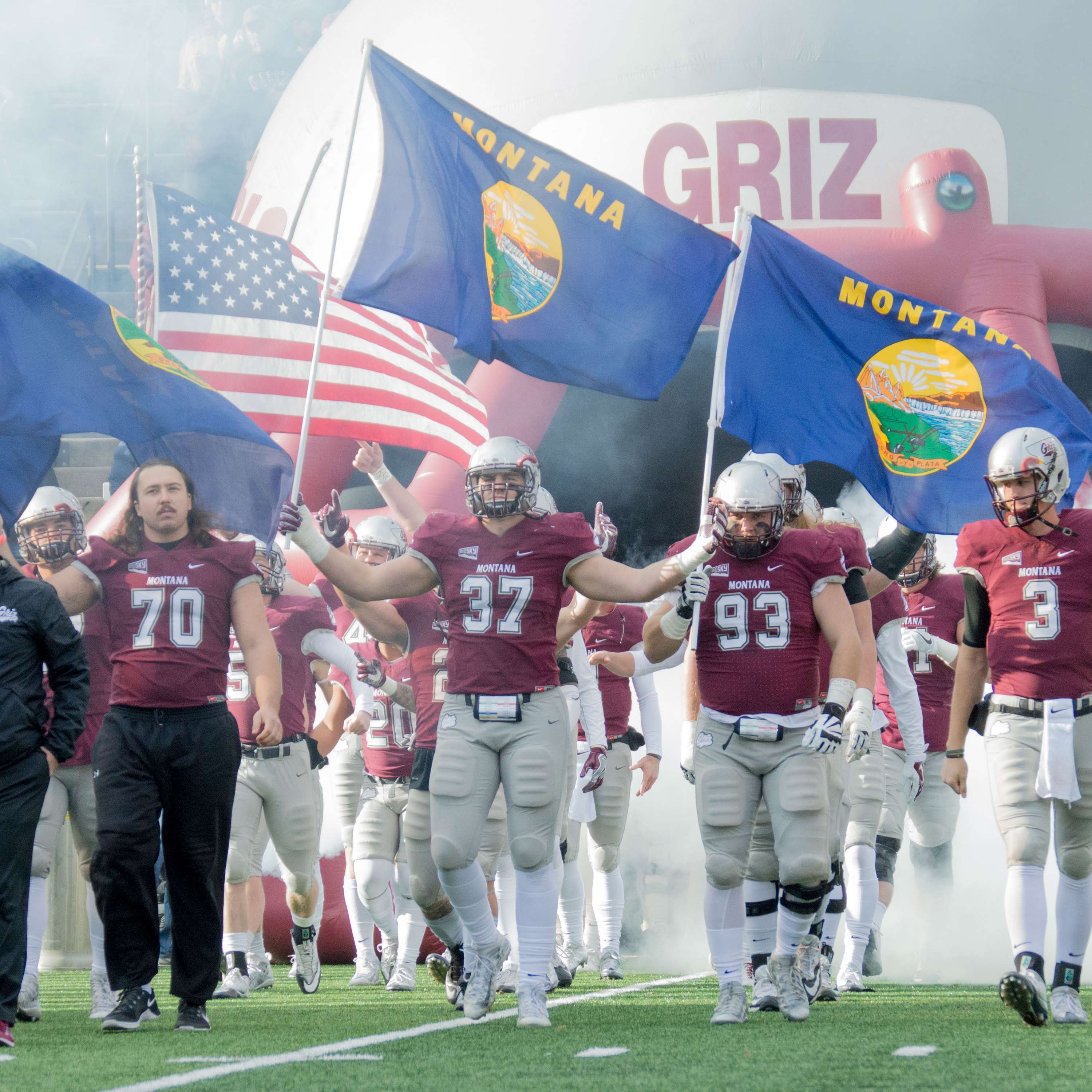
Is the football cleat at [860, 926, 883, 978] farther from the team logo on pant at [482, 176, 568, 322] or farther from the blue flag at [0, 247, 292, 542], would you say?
the blue flag at [0, 247, 292, 542]

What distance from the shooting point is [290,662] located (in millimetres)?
7031

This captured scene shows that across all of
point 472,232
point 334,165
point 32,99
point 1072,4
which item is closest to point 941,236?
point 1072,4

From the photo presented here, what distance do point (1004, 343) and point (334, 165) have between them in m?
8.40

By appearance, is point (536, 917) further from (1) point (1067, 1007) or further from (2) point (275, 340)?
(2) point (275, 340)

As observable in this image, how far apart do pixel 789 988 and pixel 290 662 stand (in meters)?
2.88

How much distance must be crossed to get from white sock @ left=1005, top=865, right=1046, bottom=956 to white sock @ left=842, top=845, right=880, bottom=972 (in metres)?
1.84

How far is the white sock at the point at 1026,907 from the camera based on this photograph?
4.89m

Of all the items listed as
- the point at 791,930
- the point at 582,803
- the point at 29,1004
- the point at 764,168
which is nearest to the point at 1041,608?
the point at 791,930

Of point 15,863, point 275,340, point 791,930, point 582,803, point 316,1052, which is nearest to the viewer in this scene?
point 316,1052

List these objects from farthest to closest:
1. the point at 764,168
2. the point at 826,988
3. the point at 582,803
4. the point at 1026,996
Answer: the point at 764,168 < the point at 582,803 < the point at 826,988 < the point at 1026,996

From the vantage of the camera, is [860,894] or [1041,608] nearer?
[1041,608]

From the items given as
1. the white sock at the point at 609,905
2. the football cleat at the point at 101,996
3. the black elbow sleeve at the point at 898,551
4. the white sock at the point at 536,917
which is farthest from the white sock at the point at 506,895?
the black elbow sleeve at the point at 898,551

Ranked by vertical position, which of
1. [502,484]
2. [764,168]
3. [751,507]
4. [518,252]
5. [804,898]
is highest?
[764,168]

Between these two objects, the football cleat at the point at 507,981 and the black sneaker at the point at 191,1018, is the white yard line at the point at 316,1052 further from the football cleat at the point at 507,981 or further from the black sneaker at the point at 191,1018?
the black sneaker at the point at 191,1018
